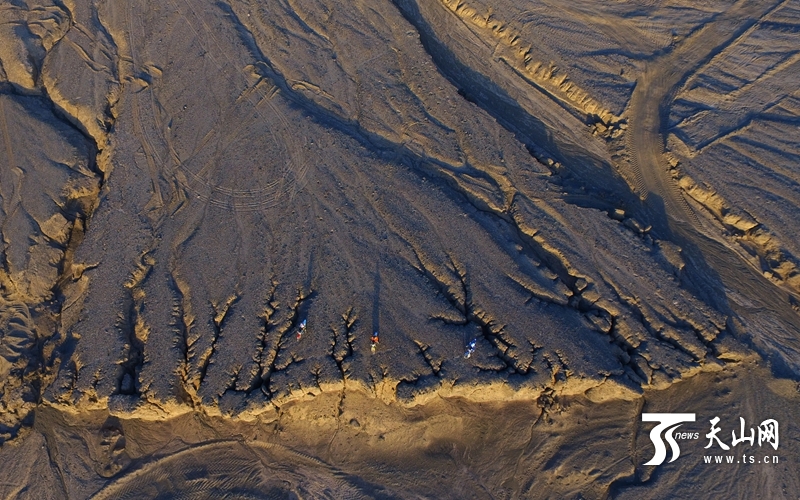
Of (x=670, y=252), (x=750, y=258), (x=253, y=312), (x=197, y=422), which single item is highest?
(x=750, y=258)

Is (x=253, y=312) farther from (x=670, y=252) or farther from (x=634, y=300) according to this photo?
(x=670, y=252)

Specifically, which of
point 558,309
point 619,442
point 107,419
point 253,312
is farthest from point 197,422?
point 619,442

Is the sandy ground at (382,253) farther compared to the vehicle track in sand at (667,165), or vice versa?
the vehicle track in sand at (667,165)

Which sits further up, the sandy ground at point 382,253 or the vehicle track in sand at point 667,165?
the vehicle track in sand at point 667,165

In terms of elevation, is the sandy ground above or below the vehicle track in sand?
below

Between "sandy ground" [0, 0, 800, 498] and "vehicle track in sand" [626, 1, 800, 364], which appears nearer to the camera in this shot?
"sandy ground" [0, 0, 800, 498]
